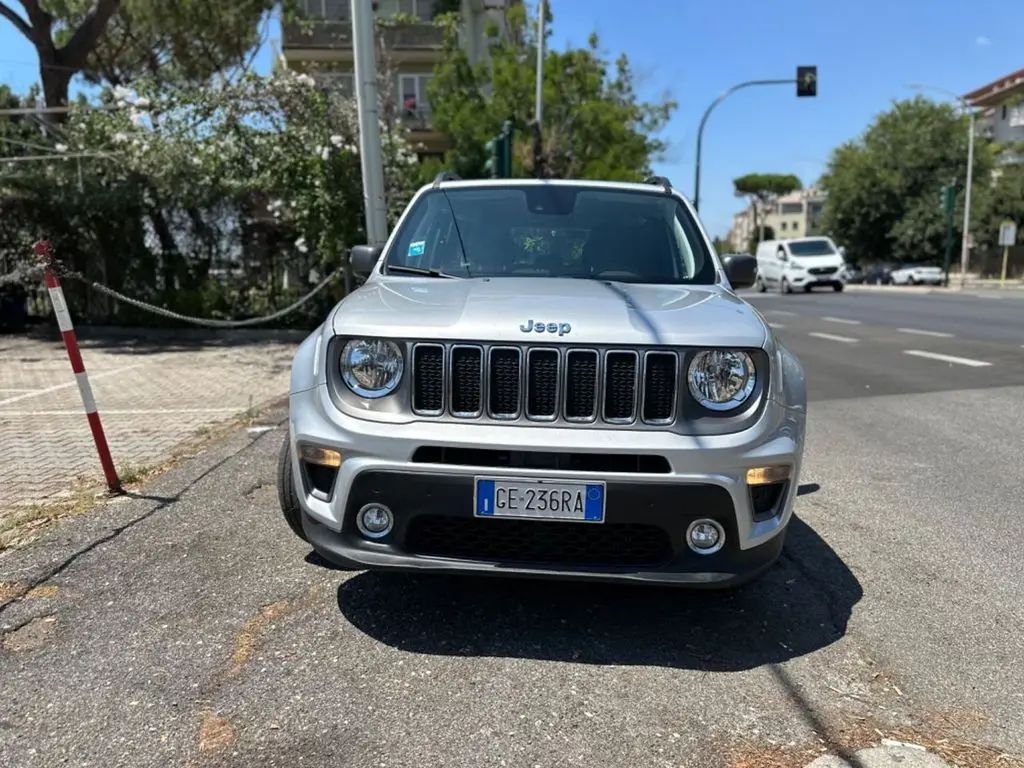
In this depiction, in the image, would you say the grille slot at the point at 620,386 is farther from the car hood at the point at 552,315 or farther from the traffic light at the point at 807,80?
the traffic light at the point at 807,80

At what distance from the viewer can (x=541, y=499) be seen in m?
3.08

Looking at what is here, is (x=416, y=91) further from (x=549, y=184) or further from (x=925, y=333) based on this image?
(x=549, y=184)

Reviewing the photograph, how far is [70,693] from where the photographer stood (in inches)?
116

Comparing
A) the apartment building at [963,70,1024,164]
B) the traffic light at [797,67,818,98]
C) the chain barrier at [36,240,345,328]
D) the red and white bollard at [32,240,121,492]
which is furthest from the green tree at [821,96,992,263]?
the red and white bollard at [32,240,121,492]

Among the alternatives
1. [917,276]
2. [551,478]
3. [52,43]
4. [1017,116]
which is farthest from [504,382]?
[1017,116]

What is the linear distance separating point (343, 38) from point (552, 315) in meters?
34.8

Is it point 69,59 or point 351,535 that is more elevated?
point 69,59

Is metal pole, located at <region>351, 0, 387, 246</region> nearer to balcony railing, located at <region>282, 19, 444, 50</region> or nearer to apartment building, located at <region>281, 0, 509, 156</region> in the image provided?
apartment building, located at <region>281, 0, 509, 156</region>

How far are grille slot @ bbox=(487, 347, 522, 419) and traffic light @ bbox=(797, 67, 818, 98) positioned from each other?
27.7 meters

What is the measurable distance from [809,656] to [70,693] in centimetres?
262

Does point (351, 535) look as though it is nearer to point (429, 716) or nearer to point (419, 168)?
point (429, 716)

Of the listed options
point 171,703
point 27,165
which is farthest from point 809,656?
point 27,165

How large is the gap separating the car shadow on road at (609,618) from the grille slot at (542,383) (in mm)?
910

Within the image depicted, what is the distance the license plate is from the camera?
3.07 meters
